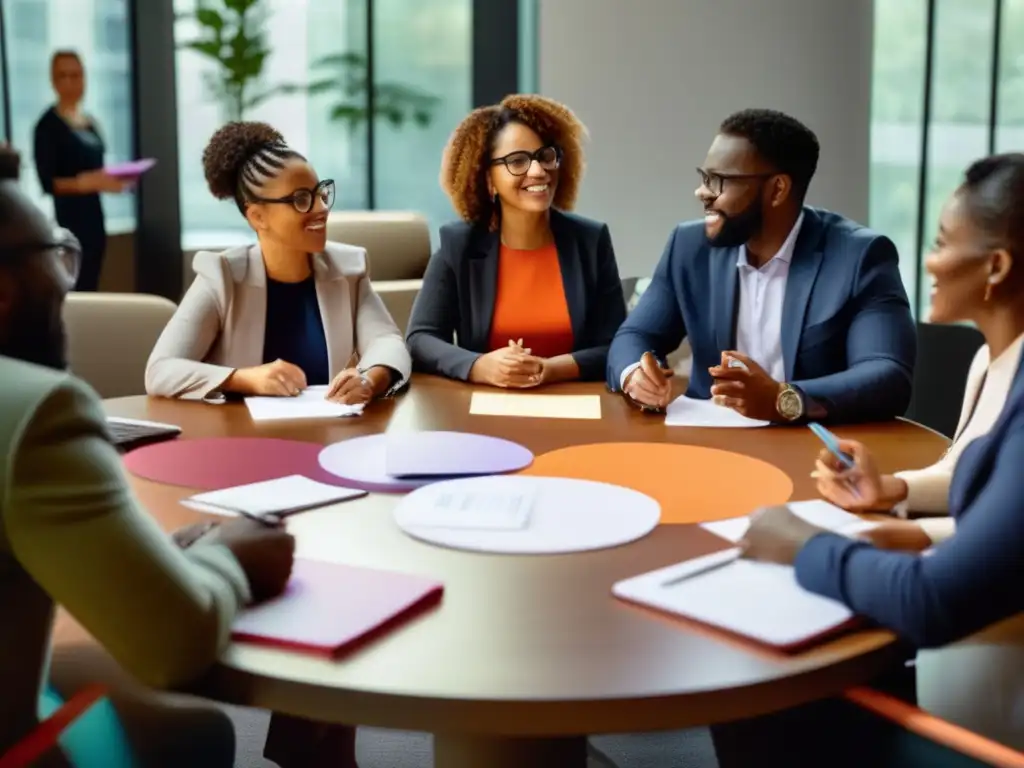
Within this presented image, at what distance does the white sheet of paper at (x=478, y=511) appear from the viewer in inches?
66.6

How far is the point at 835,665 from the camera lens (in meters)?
1.27

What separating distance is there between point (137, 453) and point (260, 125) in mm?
1148

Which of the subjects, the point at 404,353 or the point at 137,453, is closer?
the point at 137,453

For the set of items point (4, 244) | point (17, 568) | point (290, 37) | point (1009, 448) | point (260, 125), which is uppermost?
point (290, 37)

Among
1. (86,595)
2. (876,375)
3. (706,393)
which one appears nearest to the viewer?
(86,595)

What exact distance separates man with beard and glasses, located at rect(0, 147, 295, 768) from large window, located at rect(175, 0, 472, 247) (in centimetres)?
520

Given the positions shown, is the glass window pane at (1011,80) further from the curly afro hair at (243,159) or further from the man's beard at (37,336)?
the man's beard at (37,336)

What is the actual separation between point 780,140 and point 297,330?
123cm

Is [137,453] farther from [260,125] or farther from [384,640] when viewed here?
[260,125]

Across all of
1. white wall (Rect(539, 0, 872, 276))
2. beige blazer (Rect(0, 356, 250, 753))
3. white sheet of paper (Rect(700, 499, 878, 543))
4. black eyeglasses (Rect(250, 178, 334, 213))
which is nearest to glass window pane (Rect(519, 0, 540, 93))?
white wall (Rect(539, 0, 872, 276))

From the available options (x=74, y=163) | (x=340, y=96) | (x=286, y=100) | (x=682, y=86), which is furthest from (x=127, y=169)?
(x=682, y=86)

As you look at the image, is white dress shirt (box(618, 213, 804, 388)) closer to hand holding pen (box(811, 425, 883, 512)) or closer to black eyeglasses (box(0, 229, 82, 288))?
hand holding pen (box(811, 425, 883, 512))

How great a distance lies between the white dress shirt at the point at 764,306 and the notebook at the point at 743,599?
1.31 m

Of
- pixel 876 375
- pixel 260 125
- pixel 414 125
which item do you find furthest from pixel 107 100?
pixel 876 375
